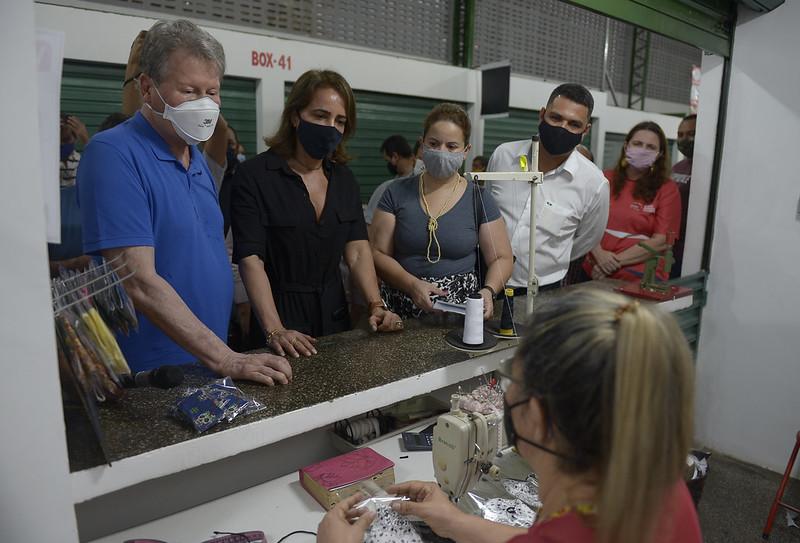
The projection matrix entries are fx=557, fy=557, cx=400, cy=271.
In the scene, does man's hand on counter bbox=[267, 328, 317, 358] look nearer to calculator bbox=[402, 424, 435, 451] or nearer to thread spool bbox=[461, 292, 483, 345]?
calculator bbox=[402, 424, 435, 451]

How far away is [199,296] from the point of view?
5.36ft

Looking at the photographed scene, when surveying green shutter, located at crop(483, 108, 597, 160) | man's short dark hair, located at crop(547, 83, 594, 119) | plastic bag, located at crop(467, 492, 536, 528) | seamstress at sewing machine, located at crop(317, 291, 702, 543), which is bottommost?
plastic bag, located at crop(467, 492, 536, 528)

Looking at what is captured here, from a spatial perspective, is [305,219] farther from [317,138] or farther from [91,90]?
[91,90]

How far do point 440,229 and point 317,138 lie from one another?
2.00ft

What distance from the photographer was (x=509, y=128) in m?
5.58

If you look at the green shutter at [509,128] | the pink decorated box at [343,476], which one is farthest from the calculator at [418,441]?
the green shutter at [509,128]

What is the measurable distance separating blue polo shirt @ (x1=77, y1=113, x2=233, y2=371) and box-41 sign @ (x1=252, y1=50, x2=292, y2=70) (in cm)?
224

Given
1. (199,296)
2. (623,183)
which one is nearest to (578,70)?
(623,183)

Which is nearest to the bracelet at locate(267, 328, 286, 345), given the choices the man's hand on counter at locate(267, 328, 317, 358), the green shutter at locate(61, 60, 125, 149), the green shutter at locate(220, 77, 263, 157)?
the man's hand on counter at locate(267, 328, 317, 358)

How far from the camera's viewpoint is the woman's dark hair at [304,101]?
78.9 inches

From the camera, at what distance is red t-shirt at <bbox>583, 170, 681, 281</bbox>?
3256 millimetres

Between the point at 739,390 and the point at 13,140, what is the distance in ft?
12.5

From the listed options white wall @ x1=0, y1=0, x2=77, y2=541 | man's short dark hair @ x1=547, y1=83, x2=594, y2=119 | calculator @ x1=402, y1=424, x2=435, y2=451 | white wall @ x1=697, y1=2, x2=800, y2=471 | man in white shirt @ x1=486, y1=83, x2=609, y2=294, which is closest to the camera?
white wall @ x1=0, y1=0, x2=77, y2=541

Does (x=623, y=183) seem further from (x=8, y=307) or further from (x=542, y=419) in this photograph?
(x=8, y=307)
